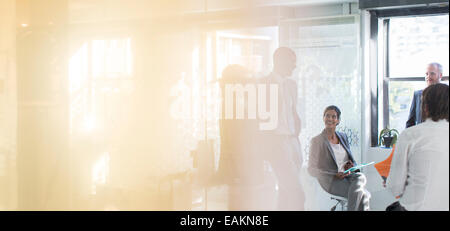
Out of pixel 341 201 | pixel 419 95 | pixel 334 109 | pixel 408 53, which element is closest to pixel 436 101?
pixel 419 95

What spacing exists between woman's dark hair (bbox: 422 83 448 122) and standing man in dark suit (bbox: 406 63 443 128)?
0.01 meters

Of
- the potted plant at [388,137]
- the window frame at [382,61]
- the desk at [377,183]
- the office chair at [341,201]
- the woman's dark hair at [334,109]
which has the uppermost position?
the window frame at [382,61]

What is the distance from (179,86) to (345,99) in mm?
569

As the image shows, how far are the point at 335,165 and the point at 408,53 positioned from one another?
397 millimetres

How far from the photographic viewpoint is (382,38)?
128cm

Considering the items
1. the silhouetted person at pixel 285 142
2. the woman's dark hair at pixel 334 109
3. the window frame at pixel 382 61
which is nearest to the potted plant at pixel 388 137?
the window frame at pixel 382 61

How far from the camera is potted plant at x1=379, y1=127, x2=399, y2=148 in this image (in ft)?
4.23

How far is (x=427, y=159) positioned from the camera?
4.18 ft

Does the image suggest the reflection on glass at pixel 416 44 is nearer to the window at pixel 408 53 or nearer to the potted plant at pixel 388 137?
the window at pixel 408 53

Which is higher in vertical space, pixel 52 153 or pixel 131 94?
pixel 131 94

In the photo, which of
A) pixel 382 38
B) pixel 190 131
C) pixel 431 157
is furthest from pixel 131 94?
pixel 431 157

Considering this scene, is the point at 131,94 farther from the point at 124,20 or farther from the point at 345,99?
the point at 345,99

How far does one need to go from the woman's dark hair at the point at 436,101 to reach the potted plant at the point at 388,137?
0.10m

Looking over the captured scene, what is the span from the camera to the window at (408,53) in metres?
1.27
